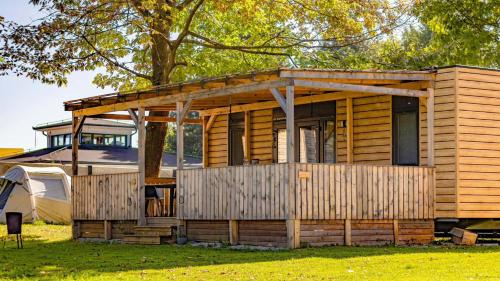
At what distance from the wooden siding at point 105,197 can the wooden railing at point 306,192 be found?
208 centimetres

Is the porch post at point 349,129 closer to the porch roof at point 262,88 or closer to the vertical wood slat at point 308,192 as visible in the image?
the porch roof at point 262,88

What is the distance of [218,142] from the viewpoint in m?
26.8

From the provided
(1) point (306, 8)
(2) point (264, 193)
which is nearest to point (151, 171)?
(1) point (306, 8)

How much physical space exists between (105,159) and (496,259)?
2838 centimetres

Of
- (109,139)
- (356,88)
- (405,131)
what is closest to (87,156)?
(109,139)

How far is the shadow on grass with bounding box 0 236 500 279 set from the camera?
15305mm

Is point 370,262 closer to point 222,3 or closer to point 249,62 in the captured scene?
point 222,3

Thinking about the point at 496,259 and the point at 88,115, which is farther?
the point at 88,115

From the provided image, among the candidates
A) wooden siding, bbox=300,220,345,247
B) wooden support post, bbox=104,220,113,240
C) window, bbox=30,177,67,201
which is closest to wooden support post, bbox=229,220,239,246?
wooden siding, bbox=300,220,345,247

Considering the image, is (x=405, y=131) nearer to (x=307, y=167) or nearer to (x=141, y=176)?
(x=307, y=167)

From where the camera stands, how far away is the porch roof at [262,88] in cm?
1880

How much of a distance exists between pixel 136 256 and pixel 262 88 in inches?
165

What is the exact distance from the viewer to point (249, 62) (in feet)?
103

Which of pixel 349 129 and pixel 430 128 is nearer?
pixel 430 128
